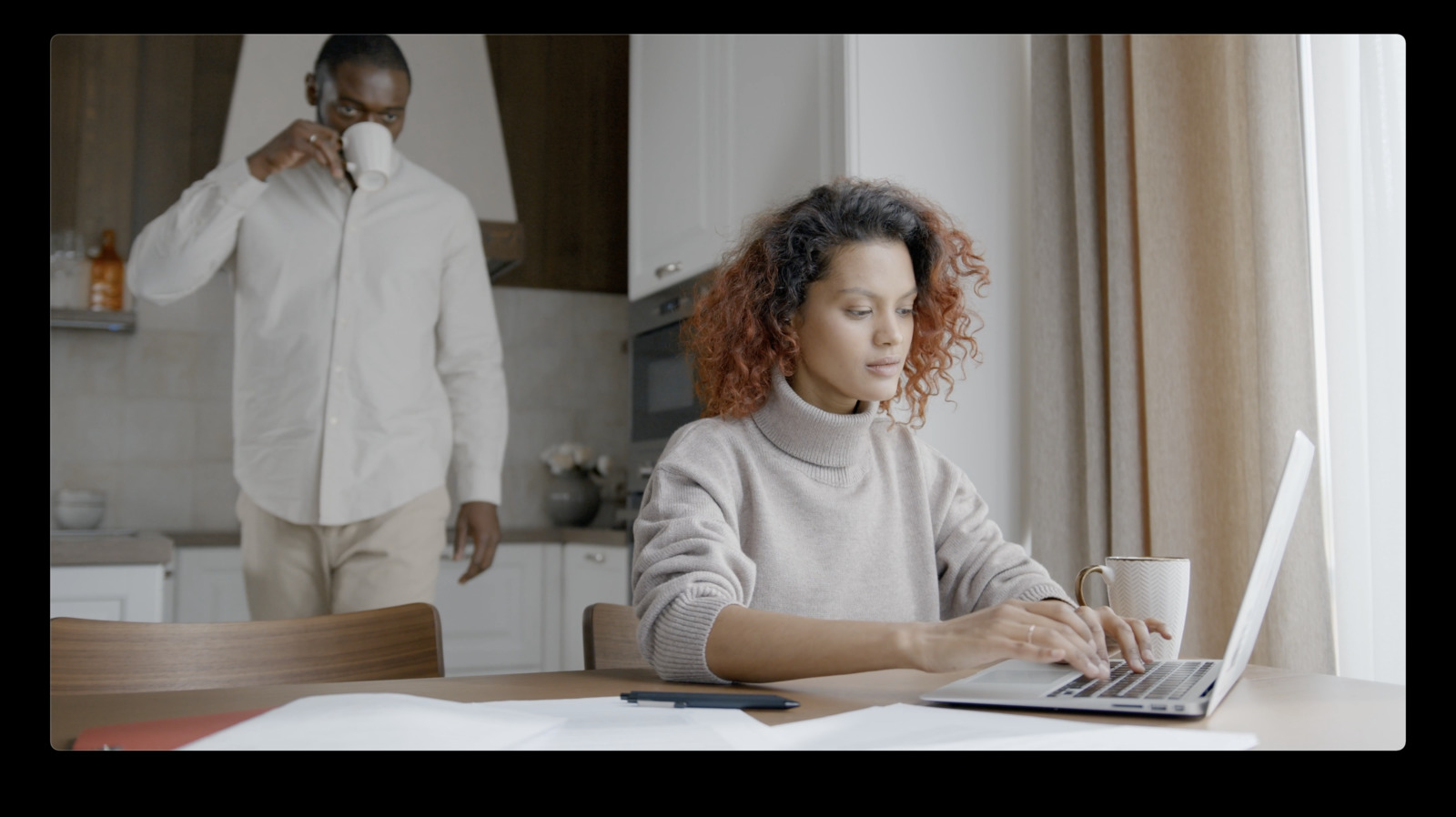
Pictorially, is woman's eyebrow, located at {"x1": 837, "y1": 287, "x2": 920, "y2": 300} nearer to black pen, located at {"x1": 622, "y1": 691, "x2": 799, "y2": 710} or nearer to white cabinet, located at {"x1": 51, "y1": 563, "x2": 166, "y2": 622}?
black pen, located at {"x1": 622, "y1": 691, "x2": 799, "y2": 710}

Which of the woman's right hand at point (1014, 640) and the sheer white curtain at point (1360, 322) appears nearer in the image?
the woman's right hand at point (1014, 640)

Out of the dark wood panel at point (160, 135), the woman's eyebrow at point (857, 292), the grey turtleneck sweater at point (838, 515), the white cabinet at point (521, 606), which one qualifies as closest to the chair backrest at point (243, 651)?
the grey turtleneck sweater at point (838, 515)

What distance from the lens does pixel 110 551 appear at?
2.21m

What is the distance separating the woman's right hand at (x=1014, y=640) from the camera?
2.90 feet

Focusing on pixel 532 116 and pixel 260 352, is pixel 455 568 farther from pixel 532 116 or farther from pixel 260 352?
pixel 532 116

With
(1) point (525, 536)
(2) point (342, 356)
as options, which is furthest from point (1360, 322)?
(1) point (525, 536)

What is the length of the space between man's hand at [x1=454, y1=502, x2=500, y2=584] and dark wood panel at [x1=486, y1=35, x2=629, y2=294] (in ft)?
4.07

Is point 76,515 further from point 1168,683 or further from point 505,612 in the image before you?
point 1168,683

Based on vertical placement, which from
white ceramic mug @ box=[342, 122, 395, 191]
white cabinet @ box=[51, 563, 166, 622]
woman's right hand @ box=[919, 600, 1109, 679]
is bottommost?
white cabinet @ box=[51, 563, 166, 622]

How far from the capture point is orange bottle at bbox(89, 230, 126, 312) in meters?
3.32

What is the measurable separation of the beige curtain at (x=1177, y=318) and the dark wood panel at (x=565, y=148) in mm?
1907

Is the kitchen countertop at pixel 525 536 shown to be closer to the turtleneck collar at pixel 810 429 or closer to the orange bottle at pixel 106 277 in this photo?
the orange bottle at pixel 106 277

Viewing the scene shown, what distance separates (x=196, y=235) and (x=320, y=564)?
76 cm

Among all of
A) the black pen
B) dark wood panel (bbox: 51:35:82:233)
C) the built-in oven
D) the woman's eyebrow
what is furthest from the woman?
dark wood panel (bbox: 51:35:82:233)
